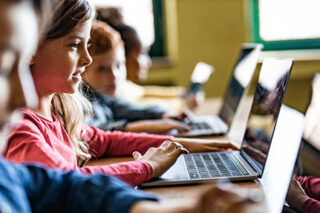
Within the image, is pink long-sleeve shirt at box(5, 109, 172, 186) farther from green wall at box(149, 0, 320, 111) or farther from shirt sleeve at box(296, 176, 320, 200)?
green wall at box(149, 0, 320, 111)

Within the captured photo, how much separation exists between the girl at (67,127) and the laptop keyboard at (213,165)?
5 cm

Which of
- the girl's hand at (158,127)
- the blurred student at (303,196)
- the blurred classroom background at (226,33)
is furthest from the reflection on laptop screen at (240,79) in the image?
the blurred classroom background at (226,33)

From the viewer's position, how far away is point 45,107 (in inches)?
33.1

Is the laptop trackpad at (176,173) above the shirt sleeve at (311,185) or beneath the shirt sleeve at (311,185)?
above

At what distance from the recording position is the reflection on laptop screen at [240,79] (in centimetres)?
128

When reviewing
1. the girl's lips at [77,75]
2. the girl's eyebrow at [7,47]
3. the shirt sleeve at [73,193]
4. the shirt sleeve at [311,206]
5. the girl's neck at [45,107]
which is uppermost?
the girl's eyebrow at [7,47]

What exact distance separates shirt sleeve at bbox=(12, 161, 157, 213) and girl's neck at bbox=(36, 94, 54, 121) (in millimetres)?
331

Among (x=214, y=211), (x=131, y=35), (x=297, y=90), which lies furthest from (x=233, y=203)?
(x=297, y=90)

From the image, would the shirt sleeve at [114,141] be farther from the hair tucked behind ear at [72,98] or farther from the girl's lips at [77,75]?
the girl's lips at [77,75]

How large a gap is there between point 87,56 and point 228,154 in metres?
0.39

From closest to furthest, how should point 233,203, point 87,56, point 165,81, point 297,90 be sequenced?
point 233,203 → point 87,56 → point 297,90 → point 165,81

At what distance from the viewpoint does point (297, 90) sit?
304 cm

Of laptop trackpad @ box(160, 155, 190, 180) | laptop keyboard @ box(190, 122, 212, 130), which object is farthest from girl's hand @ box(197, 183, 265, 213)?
laptop keyboard @ box(190, 122, 212, 130)

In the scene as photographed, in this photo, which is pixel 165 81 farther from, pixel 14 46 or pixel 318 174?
pixel 14 46
